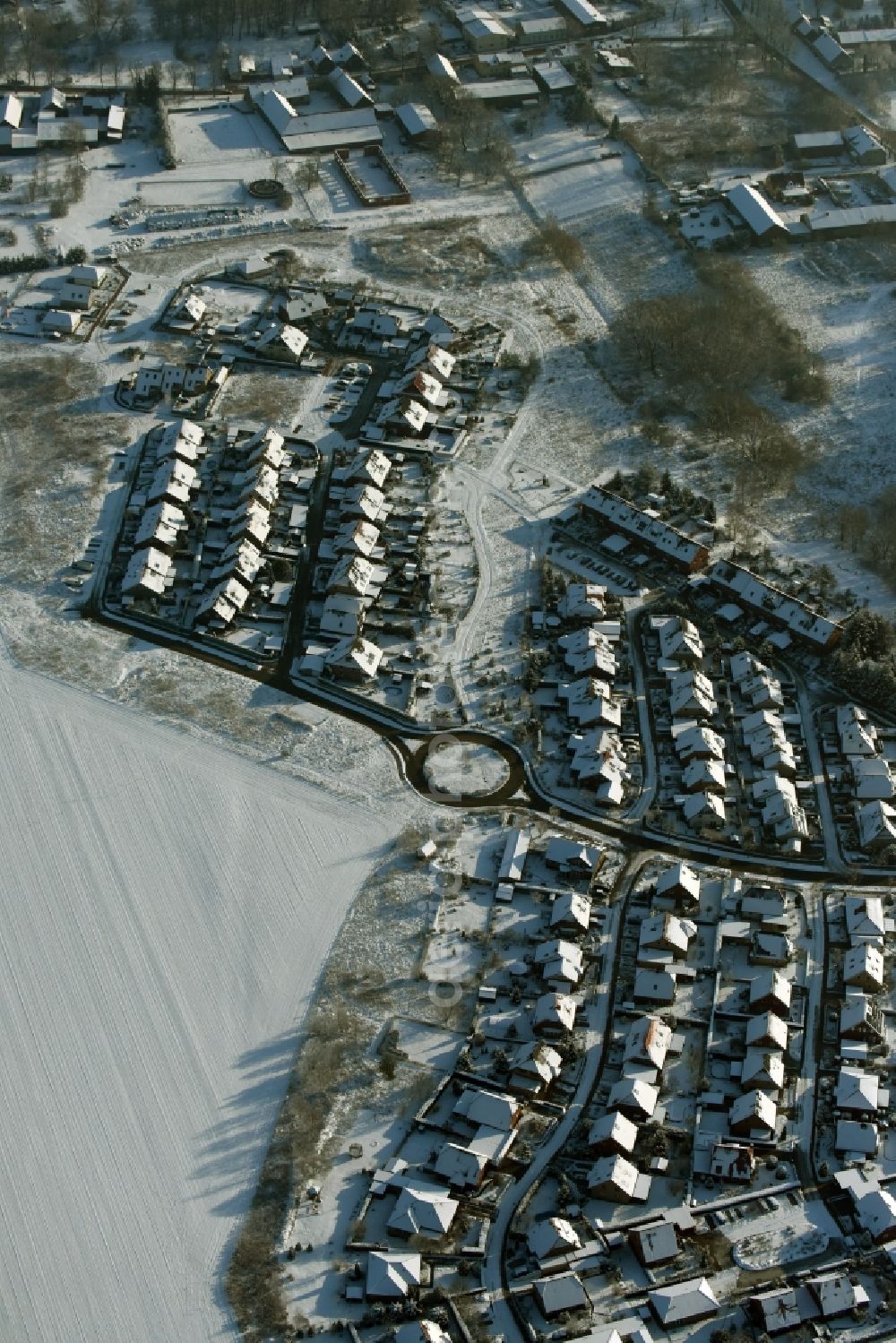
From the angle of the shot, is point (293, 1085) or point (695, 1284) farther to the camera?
point (293, 1085)

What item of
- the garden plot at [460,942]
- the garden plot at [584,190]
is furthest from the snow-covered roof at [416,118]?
the garden plot at [460,942]

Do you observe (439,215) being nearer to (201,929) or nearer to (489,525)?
(489,525)

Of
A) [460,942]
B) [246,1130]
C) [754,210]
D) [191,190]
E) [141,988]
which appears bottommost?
[141,988]

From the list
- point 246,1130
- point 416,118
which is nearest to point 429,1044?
point 246,1130

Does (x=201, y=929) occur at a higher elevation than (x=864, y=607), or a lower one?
lower

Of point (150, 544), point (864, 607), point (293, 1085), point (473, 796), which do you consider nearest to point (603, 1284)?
point (293, 1085)

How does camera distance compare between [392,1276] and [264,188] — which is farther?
[264,188]

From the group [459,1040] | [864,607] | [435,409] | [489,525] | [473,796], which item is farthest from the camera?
[435,409]

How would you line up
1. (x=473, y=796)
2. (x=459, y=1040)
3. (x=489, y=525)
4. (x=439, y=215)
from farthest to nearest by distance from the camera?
(x=439, y=215) → (x=489, y=525) → (x=473, y=796) → (x=459, y=1040)

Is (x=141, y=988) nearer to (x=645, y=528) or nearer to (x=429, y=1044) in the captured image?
(x=429, y=1044)
